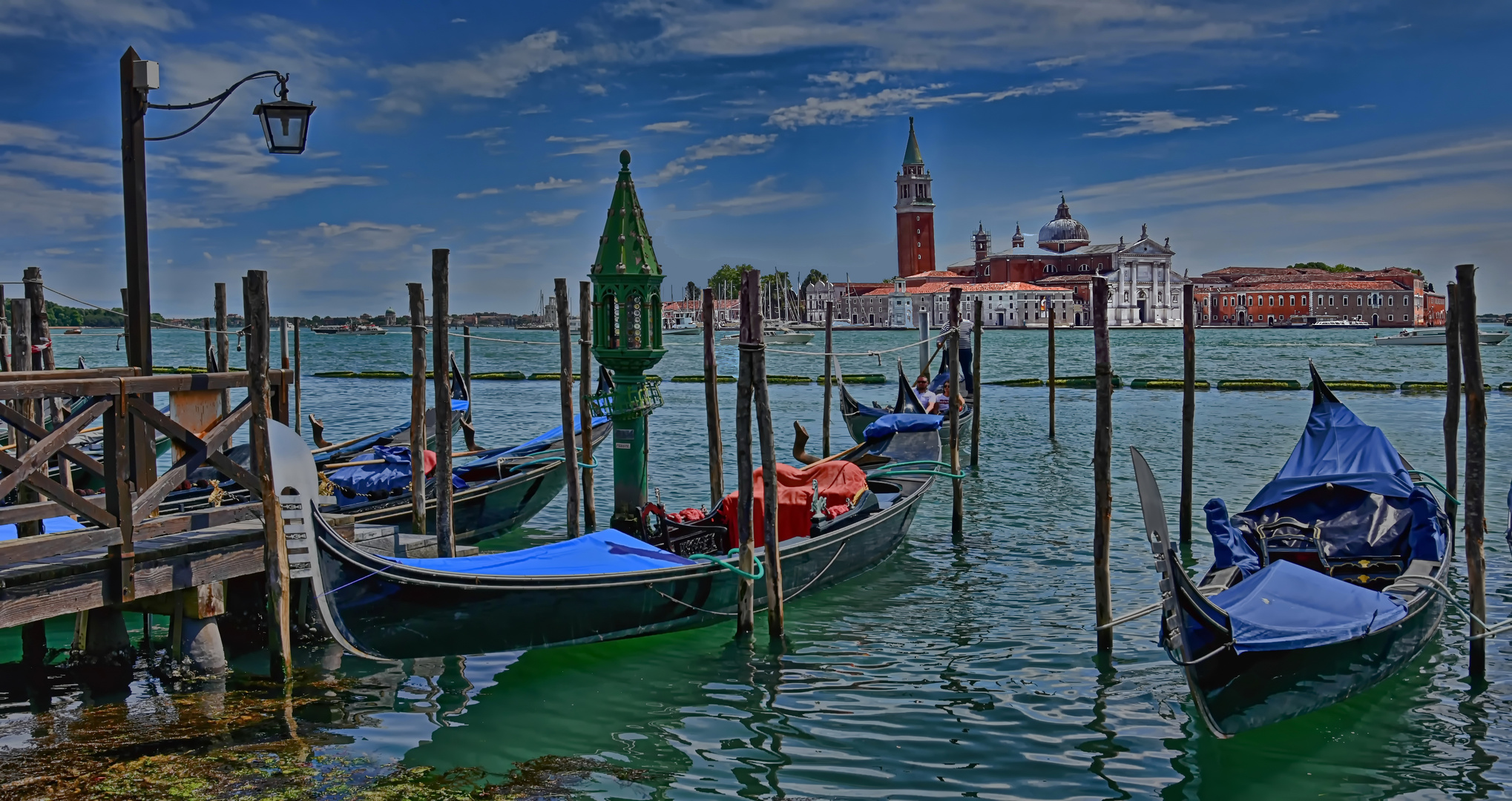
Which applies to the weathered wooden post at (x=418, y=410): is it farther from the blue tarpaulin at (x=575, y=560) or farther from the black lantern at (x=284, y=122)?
the black lantern at (x=284, y=122)

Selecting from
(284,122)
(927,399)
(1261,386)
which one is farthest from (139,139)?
(1261,386)

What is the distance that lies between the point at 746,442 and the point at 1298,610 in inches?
117

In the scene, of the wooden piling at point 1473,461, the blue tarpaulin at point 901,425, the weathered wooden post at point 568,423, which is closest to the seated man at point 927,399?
the blue tarpaulin at point 901,425

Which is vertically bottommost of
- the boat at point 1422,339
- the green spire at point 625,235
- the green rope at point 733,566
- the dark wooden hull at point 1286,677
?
the dark wooden hull at point 1286,677

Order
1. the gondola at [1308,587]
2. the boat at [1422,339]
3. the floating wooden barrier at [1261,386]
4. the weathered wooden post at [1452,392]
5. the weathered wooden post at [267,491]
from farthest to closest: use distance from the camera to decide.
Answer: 1. the boat at [1422,339]
2. the floating wooden barrier at [1261,386]
3. the weathered wooden post at [1452,392]
4. the weathered wooden post at [267,491]
5. the gondola at [1308,587]

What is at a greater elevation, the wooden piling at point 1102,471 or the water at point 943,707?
the wooden piling at point 1102,471

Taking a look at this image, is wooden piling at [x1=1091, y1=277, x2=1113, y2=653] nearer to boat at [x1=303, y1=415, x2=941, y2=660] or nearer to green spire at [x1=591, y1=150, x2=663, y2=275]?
boat at [x1=303, y1=415, x2=941, y2=660]

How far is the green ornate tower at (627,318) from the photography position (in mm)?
8609

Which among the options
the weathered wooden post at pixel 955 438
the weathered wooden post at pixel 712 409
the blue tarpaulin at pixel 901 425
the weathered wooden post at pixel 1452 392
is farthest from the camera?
the blue tarpaulin at pixel 901 425

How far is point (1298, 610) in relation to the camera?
5.21m

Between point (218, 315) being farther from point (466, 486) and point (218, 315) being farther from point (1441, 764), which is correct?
point (1441, 764)

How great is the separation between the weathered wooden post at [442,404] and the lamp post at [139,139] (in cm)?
199

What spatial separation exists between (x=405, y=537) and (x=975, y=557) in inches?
185

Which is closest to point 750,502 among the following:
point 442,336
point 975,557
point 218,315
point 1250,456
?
point 442,336
